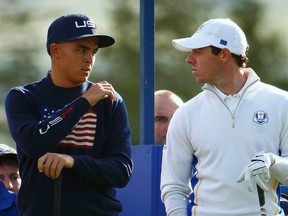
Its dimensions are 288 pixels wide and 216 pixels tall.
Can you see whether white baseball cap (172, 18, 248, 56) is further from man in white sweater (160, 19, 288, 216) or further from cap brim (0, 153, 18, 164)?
cap brim (0, 153, 18, 164)

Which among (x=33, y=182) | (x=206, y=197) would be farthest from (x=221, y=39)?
(x=33, y=182)

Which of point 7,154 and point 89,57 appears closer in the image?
point 89,57

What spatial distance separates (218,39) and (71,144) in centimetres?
106

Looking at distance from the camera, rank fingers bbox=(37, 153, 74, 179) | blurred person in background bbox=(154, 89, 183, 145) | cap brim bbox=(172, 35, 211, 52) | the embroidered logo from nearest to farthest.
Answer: fingers bbox=(37, 153, 74, 179) → the embroidered logo → cap brim bbox=(172, 35, 211, 52) → blurred person in background bbox=(154, 89, 183, 145)

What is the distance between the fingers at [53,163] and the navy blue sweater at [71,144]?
0.19ft

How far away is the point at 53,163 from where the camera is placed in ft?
21.4

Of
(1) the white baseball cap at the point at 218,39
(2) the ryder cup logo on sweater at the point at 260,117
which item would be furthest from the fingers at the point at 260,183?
(1) the white baseball cap at the point at 218,39

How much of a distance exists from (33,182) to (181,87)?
10.4 metres

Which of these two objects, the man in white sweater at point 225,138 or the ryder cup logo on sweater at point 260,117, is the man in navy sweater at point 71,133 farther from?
the ryder cup logo on sweater at point 260,117

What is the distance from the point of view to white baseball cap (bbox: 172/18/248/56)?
7.04 metres

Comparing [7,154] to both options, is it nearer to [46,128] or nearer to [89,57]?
[89,57]

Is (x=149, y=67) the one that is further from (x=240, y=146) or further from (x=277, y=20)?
(x=277, y=20)

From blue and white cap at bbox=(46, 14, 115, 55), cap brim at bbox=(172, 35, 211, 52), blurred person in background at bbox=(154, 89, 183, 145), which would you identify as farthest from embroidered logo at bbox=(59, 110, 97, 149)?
blurred person in background at bbox=(154, 89, 183, 145)

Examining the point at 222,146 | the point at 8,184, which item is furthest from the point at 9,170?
the point at 222,146
